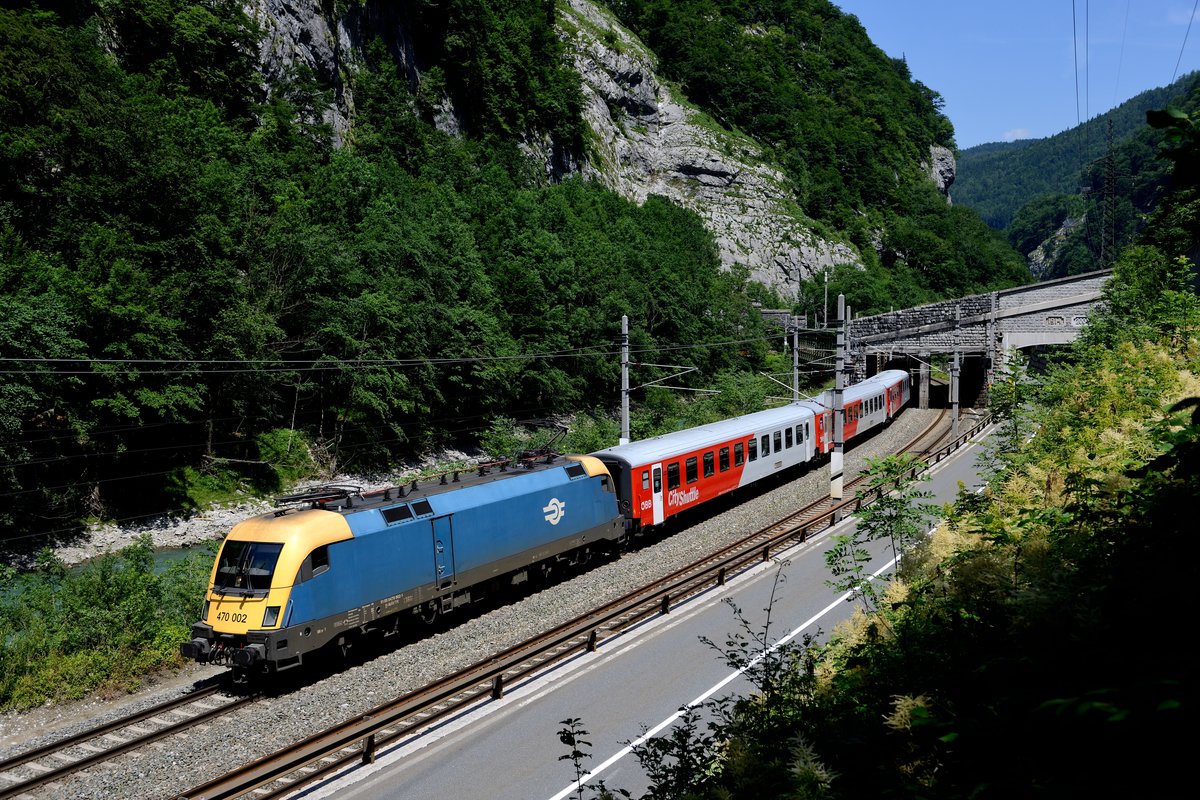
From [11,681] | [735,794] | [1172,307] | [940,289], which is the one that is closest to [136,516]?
[11,681]

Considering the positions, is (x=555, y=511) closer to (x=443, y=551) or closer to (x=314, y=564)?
(x=443, y=551)

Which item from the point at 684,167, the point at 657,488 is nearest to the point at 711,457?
the point at 657,488

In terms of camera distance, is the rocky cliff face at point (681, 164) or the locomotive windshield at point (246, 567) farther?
the rocky cliff face at point (681, 164)

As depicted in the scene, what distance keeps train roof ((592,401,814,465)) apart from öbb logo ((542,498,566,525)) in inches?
133

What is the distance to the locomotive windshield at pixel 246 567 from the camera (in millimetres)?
14734

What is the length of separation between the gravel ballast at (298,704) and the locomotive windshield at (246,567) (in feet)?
6.71

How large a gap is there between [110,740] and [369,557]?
16.2 ft

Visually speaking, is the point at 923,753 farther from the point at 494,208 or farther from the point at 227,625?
the point at 494,208

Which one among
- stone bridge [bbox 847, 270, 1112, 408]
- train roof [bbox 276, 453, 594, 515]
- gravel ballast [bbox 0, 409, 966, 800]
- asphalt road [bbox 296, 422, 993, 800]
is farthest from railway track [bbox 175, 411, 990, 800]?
stone bridge [bbox 847, 270, 1112, 408]

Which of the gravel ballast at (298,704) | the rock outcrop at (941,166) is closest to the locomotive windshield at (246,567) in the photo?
the gravel ballast at (298,704)

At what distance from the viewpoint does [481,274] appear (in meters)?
46.7

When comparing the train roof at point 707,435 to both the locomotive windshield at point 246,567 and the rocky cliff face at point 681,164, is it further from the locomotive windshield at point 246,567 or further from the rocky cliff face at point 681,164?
the rocky cliff face at point 681,164

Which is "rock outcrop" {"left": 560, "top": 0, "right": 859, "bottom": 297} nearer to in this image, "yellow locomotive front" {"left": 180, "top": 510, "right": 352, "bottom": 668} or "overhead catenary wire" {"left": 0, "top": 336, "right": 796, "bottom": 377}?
"overhead catenary wire" {"left": 0, "top": 336, "right": 796, "bottom": 377}

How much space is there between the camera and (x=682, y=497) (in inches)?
1045
